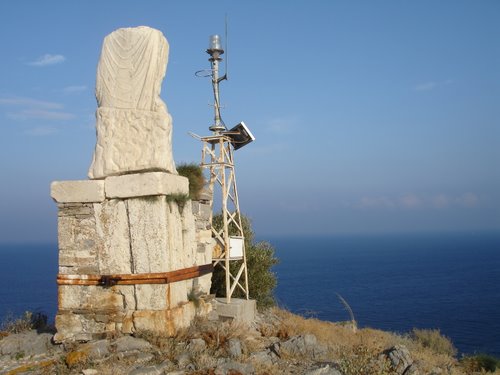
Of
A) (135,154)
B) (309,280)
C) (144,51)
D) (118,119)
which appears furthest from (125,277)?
(309,280)

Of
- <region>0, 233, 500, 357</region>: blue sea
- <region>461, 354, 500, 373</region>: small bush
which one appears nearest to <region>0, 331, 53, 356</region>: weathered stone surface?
<region>461, 354, 500, 373</region>: small bush

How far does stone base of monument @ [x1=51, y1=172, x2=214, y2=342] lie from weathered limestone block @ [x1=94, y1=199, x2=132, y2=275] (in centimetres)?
2

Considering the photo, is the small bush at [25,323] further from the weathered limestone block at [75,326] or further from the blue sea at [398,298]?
the blue sea at [398,298]

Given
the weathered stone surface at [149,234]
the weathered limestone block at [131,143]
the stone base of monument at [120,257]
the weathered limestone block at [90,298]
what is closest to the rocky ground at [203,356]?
the stone base of monument at [120,257]

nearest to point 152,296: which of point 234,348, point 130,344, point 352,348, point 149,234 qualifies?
point 130,344

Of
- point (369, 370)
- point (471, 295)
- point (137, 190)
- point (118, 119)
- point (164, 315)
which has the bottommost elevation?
point (471, 295)

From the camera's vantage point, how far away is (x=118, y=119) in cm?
907

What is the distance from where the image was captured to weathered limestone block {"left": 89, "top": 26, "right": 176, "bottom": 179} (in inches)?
352

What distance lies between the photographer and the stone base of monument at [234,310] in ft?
34.8

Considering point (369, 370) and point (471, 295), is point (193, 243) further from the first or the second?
point (471, 295)

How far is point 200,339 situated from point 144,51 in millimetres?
5080

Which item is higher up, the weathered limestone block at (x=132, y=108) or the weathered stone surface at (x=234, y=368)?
the weathered limestone block at (x=132, y=108)

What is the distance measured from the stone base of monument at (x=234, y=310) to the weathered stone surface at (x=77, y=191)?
3.67 m

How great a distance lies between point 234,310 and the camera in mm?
10758
